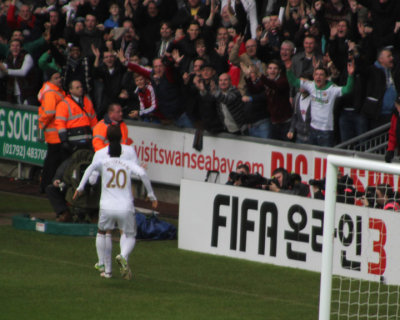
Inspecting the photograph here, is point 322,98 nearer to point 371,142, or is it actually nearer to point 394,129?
point 371,142

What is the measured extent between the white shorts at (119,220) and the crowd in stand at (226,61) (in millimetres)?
5130

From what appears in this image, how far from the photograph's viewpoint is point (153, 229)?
1612 centimetres

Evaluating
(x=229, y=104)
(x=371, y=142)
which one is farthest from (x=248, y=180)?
(x=229, y=104)

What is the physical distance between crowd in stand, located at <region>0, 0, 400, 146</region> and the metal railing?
23 cm

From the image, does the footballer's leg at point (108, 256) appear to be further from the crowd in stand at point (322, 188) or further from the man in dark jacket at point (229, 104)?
the man in dark jacket at point (229, 104)

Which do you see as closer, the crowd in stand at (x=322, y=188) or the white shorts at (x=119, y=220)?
the white shorts at (x=119, y=220)

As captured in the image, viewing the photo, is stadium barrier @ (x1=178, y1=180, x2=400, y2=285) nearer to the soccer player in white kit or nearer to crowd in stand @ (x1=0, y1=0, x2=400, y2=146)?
the soccer player in white kit

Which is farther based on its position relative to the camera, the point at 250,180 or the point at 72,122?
the point at 72,122

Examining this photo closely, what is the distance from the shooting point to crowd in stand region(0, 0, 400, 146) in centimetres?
1673

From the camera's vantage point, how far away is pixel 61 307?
11.2 metres

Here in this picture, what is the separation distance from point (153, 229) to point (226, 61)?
14.6 ft

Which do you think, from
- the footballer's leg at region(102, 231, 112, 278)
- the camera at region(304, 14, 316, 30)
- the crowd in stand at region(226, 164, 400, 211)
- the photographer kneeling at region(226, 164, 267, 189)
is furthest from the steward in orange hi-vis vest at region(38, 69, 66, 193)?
the footballer's leg at region(102, 231, 112, 278)

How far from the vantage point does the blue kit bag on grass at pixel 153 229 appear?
16.1 metres

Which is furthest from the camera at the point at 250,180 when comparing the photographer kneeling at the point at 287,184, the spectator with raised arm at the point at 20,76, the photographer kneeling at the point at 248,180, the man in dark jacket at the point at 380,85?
the spectator with raised arm at the point at 20,76
